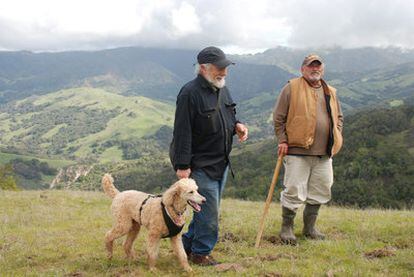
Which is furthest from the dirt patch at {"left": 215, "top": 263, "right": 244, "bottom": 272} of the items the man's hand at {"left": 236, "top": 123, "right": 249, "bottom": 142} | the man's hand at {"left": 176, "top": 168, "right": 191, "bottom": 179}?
the man's hand at {"left": 236, "top": 123, "right": 249, "bottom": 142}

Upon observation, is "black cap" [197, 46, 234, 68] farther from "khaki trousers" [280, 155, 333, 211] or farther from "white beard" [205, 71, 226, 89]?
"khaki trousers" [280, 155, 333, 211]

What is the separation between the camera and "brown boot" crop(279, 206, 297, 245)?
29.8ft

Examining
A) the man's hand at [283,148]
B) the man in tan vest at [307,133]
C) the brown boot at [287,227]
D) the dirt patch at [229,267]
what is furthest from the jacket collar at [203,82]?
the brown boot at [287,227]

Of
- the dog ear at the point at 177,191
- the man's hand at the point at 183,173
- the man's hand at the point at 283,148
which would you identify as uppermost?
the man's hand at the point at 283,148

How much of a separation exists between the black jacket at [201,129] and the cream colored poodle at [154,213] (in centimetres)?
53

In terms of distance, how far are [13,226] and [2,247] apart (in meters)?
2.70

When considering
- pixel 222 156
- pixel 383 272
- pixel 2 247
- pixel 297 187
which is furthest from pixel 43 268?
pixel 383 272

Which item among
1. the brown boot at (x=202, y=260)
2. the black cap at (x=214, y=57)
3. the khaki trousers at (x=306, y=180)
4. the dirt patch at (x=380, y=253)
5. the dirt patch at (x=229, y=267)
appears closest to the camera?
the black cap at (x=214, y=57)

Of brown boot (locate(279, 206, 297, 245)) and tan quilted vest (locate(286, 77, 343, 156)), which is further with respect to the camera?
brown boot (locate(279, 206, 297, 245))

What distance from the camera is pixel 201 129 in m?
7.17

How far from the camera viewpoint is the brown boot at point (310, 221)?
9320mm

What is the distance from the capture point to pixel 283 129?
892cm

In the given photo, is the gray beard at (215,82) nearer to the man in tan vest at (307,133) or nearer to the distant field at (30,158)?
the man in tan vest at (307,133)

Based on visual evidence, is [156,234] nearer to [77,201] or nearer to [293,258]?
[293,258]
